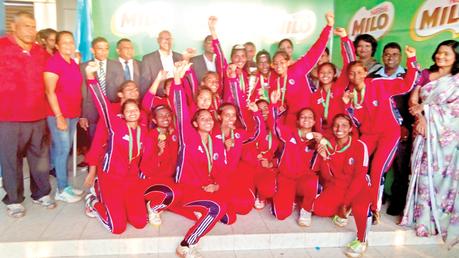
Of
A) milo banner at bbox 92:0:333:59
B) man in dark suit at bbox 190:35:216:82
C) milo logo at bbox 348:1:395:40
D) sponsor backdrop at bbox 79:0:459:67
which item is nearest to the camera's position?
man in dark suit at bbox 190:35:216:82

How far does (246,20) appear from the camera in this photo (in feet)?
19.0

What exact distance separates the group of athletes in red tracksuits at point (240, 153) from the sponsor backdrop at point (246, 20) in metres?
1.74

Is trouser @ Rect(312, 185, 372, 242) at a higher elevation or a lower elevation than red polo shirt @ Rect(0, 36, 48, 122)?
lower

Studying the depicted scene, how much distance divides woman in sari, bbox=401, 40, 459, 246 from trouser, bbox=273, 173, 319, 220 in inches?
32.2

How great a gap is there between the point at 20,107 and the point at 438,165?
347 cm

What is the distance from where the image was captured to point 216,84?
12.4 feet

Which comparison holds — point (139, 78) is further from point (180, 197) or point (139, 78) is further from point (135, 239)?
point (135, 239)

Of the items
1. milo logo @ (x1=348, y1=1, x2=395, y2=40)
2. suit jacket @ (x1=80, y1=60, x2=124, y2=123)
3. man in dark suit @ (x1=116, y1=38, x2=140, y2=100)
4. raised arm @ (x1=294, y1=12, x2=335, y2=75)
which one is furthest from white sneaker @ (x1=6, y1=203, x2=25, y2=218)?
milo logo @ (x1=348, y1=1, x2=395, y2=40)

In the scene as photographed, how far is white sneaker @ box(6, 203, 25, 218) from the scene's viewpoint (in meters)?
3.36

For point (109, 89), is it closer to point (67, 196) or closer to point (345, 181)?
point (67, 196)

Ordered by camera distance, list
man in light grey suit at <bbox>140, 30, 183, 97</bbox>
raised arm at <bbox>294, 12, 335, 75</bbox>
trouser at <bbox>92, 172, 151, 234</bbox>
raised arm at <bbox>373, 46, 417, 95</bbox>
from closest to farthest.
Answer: trouser at <bbox>92, 172, 151, 234</bbox> < raised arm at <bbox>373, 46, 417, 95</bbox> < raised arm at <bbox>294, 12, 335, 75</bbox> < man in light grey suit at <bbox>140, 30, 183, 97</bbox>

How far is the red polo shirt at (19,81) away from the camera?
3.14m

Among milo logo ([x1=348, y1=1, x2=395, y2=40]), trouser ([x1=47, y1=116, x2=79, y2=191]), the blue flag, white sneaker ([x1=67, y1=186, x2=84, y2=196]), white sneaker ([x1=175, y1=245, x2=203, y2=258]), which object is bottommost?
white sneaker ([x1=175, y1=245, x2=203, y2=258])

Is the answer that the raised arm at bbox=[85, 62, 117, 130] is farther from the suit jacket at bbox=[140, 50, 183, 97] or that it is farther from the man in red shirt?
the suit jacket at bbox=[140, 50, 183, 97]
